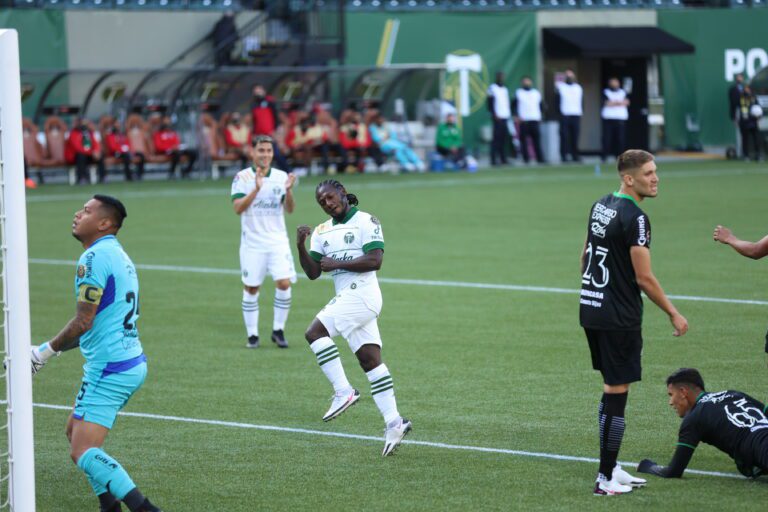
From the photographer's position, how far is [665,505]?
23.9 ft

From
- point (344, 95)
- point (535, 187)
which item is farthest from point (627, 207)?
point (344, 95)

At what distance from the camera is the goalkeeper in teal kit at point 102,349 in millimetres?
6887

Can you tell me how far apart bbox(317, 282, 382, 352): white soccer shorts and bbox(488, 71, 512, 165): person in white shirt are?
28.3m

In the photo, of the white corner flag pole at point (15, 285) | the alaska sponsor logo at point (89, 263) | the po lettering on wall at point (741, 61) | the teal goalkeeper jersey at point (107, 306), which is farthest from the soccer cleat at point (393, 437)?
the po lettering on wall at point (741, 61)

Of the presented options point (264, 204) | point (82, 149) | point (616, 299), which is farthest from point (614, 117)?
point (616, 299)

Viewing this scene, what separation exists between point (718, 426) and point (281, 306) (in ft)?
20.8

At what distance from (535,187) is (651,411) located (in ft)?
68.0

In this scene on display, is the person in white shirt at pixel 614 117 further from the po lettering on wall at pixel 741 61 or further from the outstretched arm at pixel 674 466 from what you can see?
the outstretched arm at pixel 674 466

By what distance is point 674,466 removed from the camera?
7.76 m

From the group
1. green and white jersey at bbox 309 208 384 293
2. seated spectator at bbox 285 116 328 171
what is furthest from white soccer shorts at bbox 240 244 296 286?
seated spectator at bbox 285 116 328 171

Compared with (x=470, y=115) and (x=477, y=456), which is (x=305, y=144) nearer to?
(x=470, y=115)

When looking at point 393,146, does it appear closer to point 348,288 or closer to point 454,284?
point 454,284

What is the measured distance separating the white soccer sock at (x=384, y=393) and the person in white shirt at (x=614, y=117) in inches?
1134

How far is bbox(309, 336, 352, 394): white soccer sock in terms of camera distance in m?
8.98
